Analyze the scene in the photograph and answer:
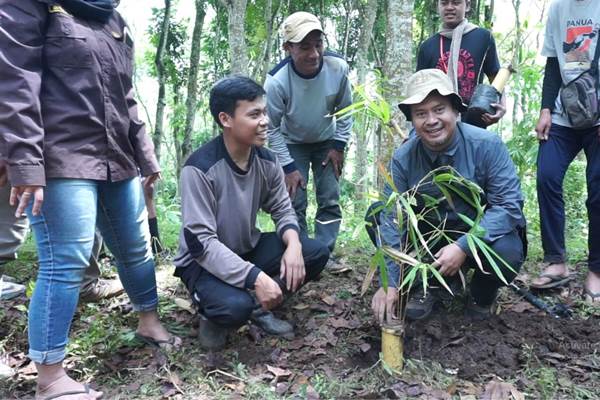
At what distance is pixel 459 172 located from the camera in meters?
2.92

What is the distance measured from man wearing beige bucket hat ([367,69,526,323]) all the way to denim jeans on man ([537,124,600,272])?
606 mm

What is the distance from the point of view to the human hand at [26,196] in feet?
7.02

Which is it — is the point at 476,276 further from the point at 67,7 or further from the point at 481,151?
the point at 67,7

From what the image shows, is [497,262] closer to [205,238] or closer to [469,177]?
[469,177]

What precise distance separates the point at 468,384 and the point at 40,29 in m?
2.62

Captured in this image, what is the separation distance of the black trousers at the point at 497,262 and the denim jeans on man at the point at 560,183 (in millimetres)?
575

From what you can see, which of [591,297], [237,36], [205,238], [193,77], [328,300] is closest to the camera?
[205,238]

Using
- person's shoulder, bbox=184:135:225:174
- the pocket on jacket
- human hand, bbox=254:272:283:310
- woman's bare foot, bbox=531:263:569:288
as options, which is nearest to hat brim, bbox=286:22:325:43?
person's shoulder, bbox=184:135:225:174

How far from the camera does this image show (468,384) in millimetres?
2559

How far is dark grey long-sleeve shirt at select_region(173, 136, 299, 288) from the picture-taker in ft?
9.42

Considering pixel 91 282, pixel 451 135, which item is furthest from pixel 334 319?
pixel 91 282

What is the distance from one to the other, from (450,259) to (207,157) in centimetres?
149

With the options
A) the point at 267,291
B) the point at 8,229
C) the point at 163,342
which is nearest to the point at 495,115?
the point at 267,291

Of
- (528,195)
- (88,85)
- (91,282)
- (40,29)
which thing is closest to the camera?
(40,29)
